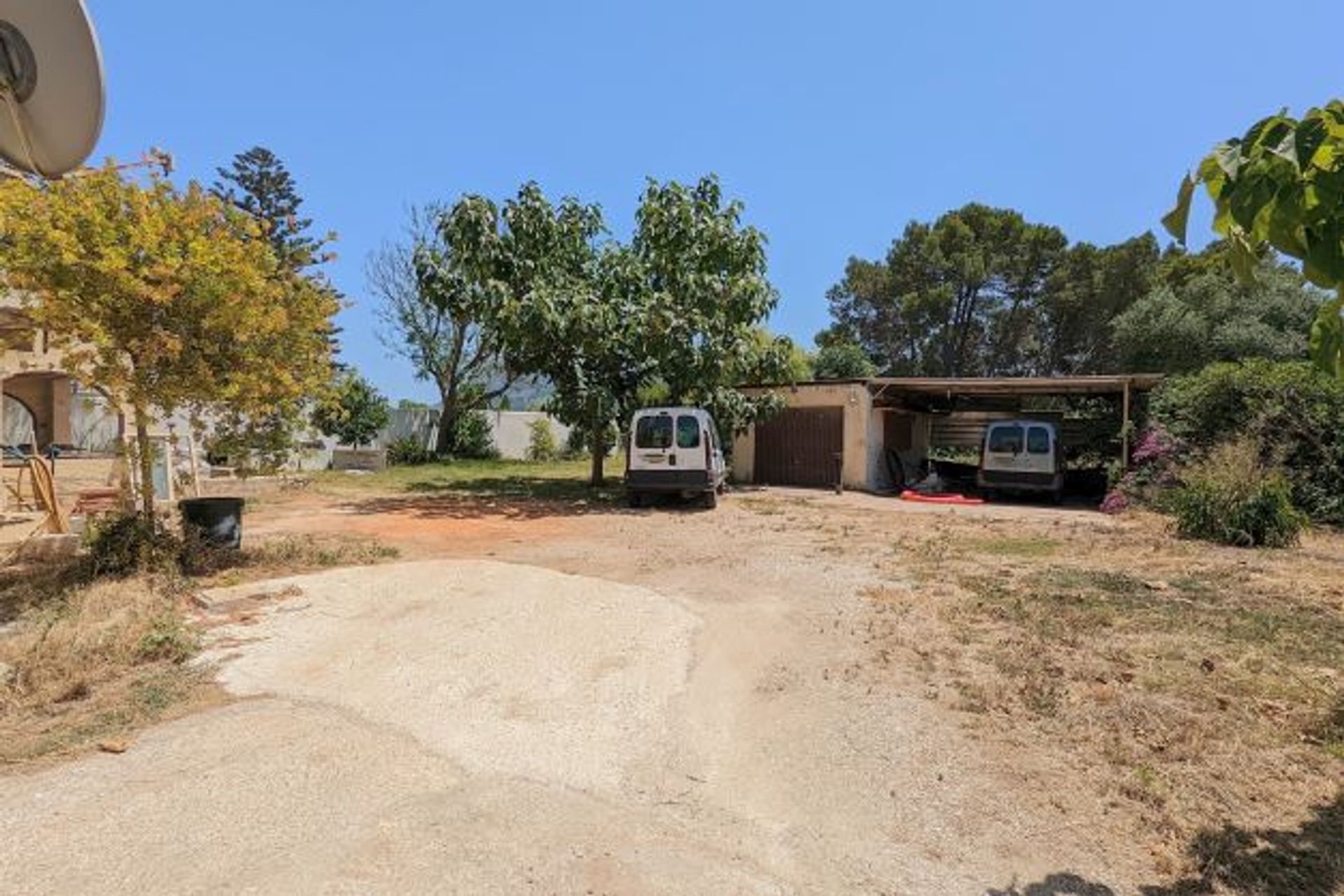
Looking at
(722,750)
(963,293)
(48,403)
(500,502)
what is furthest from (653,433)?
(963,293)

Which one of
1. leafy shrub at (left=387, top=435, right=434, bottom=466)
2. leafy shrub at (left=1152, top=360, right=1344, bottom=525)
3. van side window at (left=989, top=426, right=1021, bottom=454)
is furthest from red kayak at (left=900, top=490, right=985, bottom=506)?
leafy shrub at (left=387, top=435, right=434, bottom=466)

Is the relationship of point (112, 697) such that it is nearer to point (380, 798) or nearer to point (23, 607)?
point (380, 798)

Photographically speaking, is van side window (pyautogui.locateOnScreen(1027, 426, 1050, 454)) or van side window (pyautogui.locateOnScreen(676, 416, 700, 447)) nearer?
van side window (pyautogui.locateOnScreen(676, 416, 700, 447))

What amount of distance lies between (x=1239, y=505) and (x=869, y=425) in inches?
376

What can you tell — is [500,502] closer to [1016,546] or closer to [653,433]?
[653,433]

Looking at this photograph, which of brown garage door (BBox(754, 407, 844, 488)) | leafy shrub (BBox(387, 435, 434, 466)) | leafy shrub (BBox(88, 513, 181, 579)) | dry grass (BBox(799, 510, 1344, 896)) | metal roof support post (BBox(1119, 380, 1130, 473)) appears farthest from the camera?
leafy shrub (BBox(387, 435, 434, 466))

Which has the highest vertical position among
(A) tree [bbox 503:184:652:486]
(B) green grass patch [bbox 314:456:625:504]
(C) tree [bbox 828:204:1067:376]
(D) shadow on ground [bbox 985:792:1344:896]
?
(C) tree [bbox 828:204:1067:376]

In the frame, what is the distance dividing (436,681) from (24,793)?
2.05 m

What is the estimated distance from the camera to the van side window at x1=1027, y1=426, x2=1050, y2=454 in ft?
59.6

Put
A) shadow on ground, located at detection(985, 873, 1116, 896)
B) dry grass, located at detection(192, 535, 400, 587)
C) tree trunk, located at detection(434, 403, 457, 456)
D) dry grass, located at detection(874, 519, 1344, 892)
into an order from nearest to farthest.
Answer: shadow on ground, located at detection(985, 873, 1116, 896) < dry grass, located at detection(874, 519, 1344, 892) < dry grass, located at detection(192, 535, 400, 587) < tree trunk, located at detection(434, 403, 457, 456)

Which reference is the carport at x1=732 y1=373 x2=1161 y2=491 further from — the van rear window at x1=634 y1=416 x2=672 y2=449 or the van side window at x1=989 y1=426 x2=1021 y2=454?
the van rear window at x1=634 y1=416 x2=672 y2=449

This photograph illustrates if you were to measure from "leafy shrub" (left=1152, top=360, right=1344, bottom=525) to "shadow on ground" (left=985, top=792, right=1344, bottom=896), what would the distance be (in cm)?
1161

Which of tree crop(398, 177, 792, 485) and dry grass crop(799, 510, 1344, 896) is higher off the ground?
tree crop(398, 177, 792, 485)

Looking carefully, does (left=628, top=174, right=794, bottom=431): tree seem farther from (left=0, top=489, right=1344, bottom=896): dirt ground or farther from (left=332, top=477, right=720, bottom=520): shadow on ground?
(left=0, top=489, right=1344, bottom=896): dirt ground
